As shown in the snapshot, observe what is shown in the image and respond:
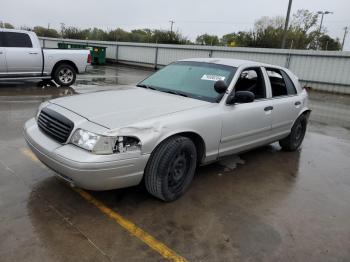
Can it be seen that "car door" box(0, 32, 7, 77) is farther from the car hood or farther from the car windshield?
the car hood

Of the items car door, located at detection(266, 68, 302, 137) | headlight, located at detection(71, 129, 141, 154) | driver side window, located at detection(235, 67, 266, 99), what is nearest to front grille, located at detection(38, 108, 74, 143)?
headlight, located at detection(71, 129, 141, 154)

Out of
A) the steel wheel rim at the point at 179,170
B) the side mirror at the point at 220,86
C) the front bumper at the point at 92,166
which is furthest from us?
the side mirror at the point at 220,86

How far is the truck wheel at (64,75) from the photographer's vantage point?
442 inches

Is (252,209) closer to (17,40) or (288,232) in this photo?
(288,232)

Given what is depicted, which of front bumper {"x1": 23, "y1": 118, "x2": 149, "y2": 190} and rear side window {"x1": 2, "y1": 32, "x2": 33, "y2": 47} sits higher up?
rear side window {"x1": 2, "y1": 32, "x2": 33, "y2": 47}

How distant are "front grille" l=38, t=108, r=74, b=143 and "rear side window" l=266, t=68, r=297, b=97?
321 cm

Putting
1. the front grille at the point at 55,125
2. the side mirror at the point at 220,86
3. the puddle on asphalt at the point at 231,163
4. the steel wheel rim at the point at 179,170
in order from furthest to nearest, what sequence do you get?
the puddle on asphalt at the point at 231,163
the side mirror at the point at 220,86
the steel wheel rim at the point at 179,170
the front grille at the point at 55,125

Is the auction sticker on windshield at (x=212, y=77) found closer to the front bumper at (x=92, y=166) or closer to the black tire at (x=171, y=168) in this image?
the black tire at (x=171, y=168)

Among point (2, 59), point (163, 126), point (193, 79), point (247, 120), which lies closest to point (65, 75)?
point (2, 59)

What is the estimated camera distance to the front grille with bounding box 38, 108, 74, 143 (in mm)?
3291

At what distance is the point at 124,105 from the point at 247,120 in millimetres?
1698

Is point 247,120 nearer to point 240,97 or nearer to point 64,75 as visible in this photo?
point 240,97

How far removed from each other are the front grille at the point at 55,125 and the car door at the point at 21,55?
733cm

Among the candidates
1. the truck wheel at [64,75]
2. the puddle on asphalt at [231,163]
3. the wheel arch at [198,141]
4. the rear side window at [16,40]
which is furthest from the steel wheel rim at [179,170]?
the truck wheel at [64,75]
